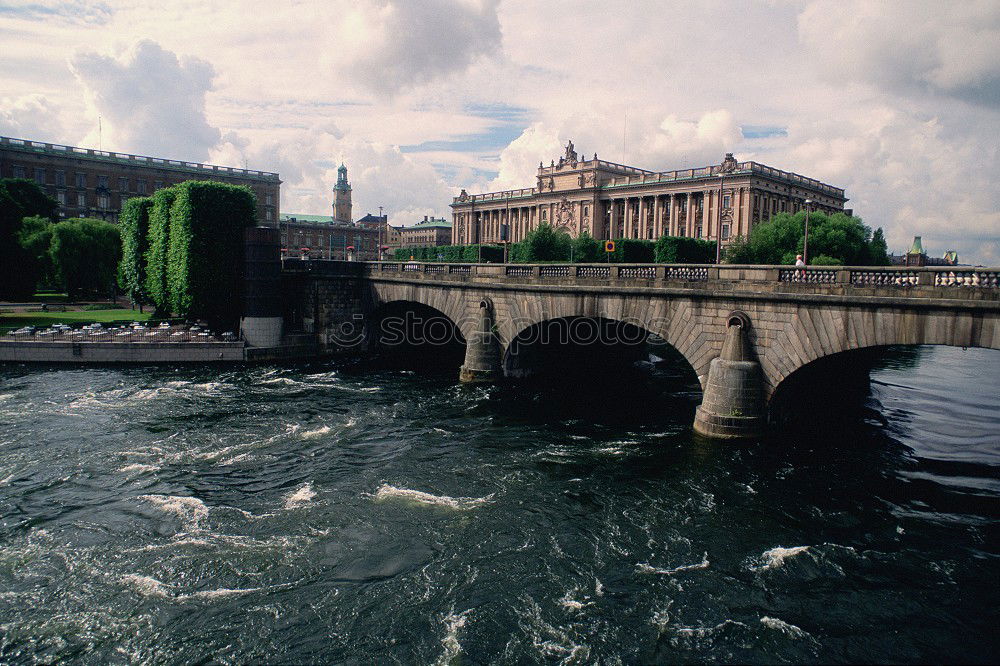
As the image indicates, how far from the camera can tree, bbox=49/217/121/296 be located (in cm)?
6166

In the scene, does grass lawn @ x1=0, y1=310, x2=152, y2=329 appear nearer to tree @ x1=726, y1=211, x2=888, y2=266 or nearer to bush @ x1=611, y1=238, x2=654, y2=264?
bush @ x1=611, y1=238, x2=654, y2=264

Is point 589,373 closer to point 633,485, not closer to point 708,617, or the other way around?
point 633,485

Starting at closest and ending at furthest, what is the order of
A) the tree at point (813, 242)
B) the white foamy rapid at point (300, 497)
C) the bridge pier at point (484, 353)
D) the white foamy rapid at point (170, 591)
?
the white foamy rapid at point (170, 591) < the white foamy rapid at point (300, 497) < the bridge pier at point (484, 353) < the tree at point (813, 242)

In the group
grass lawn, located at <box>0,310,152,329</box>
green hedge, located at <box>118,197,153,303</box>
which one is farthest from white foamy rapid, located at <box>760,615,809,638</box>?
green hedge, located at <box>118,197,153,303</box>

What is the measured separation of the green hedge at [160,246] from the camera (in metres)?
50.1

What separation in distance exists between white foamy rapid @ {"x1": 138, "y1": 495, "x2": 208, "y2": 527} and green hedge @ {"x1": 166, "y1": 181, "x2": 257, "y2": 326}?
101 feet

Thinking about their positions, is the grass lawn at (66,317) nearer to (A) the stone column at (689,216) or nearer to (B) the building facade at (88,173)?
(B) the building facade at (88,173)

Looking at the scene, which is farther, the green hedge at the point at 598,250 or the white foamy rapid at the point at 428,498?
the green hedge at the point at 598,250

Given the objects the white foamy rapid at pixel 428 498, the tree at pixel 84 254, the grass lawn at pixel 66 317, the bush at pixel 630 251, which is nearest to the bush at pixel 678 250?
the bush at pixel 630 251

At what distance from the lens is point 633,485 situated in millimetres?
21234

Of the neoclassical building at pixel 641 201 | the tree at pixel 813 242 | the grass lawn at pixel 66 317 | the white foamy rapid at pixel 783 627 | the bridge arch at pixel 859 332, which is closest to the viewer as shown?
the white foamy rapid at pixel 783 627

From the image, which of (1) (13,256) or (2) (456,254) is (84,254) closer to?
(1) (13,256)

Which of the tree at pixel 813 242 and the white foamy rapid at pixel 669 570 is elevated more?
the tree at pixel 813 242

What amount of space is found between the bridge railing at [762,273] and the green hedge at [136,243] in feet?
96.7
